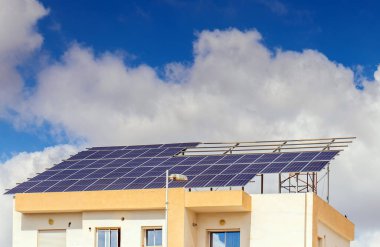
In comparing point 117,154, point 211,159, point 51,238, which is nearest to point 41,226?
point 51,238

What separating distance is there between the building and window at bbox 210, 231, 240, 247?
0.05m

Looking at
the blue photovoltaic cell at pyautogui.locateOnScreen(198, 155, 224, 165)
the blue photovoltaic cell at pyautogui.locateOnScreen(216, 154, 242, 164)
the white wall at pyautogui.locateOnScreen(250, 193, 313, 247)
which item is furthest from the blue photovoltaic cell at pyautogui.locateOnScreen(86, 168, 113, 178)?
the white wall at pyautogui.locateOnScreen(250, 193, 313, 247)

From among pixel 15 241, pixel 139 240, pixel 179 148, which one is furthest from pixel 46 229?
pixel 179 148

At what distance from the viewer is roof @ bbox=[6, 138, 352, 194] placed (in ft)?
183

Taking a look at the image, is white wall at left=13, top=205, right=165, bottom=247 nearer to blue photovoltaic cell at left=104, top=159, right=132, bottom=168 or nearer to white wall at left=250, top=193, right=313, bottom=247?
white wall at left=250, top=193, right=313, bottom=247

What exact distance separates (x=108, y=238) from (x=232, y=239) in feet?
22.0

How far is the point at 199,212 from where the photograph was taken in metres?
54.5

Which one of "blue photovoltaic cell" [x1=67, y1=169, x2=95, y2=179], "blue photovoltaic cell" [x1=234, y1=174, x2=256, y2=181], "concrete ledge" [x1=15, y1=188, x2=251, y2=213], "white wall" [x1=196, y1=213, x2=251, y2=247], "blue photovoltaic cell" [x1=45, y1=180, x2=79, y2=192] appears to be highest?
"blue photovoltaic cell" [x1=67, y1=169, x2=95, y2=179]

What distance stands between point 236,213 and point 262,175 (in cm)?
284

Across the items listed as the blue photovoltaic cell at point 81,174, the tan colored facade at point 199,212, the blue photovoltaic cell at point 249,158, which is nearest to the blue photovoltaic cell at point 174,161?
the blue photovoltaic cell at point 249,158

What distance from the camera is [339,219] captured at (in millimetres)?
59844

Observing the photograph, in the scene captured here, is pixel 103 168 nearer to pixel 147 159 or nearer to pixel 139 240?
pixel 147 159

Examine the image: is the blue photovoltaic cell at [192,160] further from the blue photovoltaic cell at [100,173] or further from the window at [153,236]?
the window at [153,236]

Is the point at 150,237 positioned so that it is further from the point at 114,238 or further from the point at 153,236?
the point at 114,238
